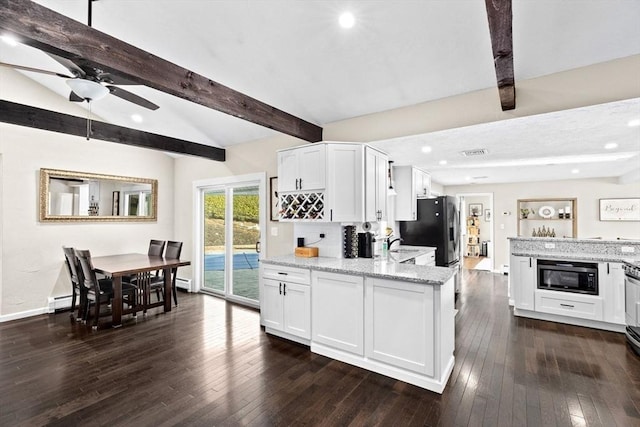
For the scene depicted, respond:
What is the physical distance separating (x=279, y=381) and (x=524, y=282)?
370cm

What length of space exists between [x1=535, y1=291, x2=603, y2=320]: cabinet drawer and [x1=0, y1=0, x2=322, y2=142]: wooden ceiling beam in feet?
14.5

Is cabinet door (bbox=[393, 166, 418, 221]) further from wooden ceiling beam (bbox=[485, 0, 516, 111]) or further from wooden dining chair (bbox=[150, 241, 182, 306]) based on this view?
wooden dining chair (bbox=[150, 241, 182, 306])

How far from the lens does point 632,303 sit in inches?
134

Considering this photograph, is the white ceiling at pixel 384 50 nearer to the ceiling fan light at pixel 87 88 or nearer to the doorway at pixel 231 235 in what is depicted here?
the ceiling fan light at pixel 87 88

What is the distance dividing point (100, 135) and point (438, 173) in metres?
5.95

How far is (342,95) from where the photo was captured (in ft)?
11.4

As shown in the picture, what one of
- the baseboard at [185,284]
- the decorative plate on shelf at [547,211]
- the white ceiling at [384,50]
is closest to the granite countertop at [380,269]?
the white ceiling at [384,50]

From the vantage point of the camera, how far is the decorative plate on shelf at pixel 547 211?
778 cm

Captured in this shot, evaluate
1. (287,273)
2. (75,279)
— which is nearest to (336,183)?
(287,273)

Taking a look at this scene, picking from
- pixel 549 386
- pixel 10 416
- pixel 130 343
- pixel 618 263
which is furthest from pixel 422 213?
pixel 10 416

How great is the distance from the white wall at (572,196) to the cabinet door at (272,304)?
21.9ft

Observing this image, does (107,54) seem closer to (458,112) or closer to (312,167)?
(312,167)

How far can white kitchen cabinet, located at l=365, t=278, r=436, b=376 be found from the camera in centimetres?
249

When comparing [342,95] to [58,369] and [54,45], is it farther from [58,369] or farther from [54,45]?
[58,369]
